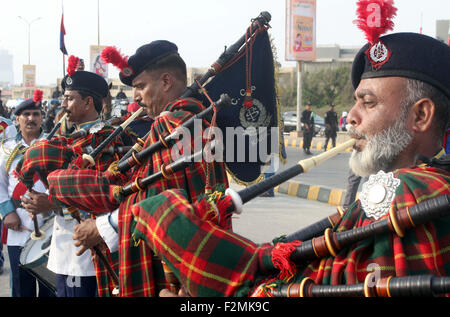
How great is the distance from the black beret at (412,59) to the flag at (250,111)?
1.41 metres

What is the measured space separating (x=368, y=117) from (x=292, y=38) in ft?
60.2

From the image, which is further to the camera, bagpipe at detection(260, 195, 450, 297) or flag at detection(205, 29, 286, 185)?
flag at detection(205, 29, 286, 185)

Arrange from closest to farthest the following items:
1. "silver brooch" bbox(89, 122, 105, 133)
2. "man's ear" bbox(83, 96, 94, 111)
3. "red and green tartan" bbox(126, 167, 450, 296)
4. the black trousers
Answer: "red and green tartan" bbox(126, 167, 450, 296)
"silver brooch" bbox(89, 122, 105, 133)
"man's ear" bbox(83, 96, 94, 111)
the black trousers

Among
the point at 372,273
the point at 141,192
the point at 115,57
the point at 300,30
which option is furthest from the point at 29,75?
the point at 372,273

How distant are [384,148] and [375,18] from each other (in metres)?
0.41

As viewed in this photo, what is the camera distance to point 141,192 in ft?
8.30

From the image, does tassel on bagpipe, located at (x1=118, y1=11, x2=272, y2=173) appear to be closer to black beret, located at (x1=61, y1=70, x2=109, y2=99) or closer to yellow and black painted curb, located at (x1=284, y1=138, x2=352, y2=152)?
black beret, located at (x1=61, y1=70, x2=109, y2=99)

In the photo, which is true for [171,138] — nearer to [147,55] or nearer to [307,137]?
[147,55]

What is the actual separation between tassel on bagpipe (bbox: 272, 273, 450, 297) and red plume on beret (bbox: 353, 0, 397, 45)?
78 centimetres

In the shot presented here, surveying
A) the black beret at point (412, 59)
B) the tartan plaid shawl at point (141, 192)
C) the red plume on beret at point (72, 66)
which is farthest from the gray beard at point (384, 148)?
the red plume on beret at point (72, 66)

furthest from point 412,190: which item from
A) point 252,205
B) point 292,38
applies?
point 292,38

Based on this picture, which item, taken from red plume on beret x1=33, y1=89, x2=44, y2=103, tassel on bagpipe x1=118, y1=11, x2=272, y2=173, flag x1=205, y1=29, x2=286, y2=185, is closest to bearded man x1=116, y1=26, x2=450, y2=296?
flag x1=205, y1=29, x2=286, y2=185

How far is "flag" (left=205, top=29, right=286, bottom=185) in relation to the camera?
302 centimetres

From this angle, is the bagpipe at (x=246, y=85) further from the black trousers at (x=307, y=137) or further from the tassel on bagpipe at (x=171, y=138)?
the black trousers at (x=307, y=137)
